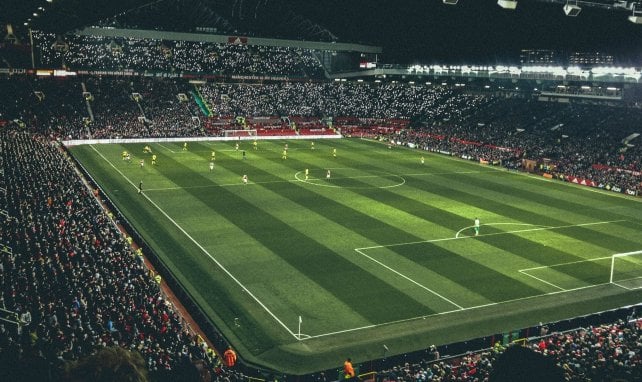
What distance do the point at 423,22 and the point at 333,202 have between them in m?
40.2

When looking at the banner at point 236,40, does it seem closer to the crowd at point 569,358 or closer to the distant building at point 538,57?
the distant building at point 538,57

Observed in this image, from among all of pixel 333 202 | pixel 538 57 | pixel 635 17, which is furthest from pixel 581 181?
pixel 635 17

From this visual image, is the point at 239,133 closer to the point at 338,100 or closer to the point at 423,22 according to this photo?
the point at 338,100

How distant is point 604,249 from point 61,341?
29197 millimetres

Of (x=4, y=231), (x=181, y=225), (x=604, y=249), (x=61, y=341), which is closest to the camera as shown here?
(x=61, y=341)

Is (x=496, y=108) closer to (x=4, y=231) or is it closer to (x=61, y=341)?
(x=4, y=231)

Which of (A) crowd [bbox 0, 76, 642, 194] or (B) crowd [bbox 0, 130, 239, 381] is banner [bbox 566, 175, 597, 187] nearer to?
(A) crowd [bbox 0, 76, 642, 194]

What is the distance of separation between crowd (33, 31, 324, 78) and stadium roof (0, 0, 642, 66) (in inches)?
179

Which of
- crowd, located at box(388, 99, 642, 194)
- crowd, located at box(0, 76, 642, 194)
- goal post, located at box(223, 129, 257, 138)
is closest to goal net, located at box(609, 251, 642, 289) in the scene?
crowd, located at box(388, 99, 642, 194)

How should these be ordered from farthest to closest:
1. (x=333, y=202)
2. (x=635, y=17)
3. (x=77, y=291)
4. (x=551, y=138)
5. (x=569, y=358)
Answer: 1. (x=551, y=138)
2. (x=333, y=202)
3. (x=635, y=17)
4. (x=77, y=291)
5. (x=569, y=358)

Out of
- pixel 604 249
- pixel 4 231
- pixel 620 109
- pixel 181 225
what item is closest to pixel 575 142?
pixel 620 109

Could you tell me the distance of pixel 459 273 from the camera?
27.9m

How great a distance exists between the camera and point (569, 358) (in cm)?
1614

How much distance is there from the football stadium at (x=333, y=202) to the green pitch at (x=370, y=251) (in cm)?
18
